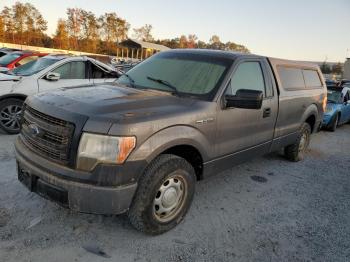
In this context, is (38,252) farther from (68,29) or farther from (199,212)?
(68,29)

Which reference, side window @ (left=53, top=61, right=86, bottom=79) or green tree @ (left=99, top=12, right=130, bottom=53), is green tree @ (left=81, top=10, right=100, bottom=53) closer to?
green tree @ (left=99, top=12, right=130, bottom=53)

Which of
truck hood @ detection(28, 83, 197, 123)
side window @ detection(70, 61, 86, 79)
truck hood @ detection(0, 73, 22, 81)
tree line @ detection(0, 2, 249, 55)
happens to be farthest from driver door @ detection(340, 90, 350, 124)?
tree line @ detection(0, 2, 249, 55)

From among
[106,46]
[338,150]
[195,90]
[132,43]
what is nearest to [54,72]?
[195,90]

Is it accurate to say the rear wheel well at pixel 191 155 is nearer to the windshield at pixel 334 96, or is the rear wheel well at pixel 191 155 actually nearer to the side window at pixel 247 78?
the side window at pixel 247 78

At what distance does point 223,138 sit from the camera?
3850 millimetres

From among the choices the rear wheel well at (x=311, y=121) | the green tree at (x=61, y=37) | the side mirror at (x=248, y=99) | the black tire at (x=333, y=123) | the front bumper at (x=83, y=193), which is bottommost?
the black tire at (x=333, y=123)

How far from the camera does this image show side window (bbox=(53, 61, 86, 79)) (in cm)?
727

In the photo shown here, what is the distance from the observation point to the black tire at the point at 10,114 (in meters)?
6.53

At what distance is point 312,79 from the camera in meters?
6.35

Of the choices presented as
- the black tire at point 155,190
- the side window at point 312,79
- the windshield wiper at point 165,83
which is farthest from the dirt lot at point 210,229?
the side window at point 312,79

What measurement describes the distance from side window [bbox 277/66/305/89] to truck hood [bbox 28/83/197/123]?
2.22m

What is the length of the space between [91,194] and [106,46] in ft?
230

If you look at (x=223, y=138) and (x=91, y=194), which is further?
(x=223, y=138)

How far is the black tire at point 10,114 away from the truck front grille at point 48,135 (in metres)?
3.68
